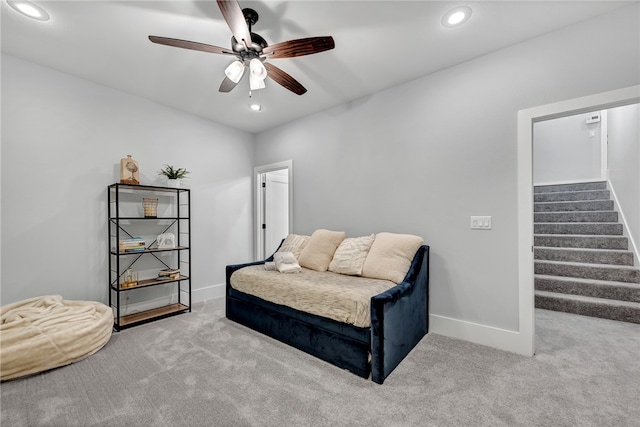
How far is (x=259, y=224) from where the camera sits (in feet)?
14.8

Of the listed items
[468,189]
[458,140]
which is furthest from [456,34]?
[468,189]

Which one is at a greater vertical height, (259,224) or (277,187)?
(277,187)

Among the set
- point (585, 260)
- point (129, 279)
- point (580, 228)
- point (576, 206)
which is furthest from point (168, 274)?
point (576, 206)

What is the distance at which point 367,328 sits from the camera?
1927mm

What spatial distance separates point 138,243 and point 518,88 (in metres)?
4.03

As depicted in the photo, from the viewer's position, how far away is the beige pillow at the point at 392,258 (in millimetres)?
2490

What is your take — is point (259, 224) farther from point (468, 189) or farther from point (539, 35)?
point (539, 35)

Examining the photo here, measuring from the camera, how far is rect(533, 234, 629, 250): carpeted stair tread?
3.45 m

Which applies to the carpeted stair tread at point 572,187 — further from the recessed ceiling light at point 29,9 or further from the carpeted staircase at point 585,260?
the recessed ceiling light at point 29,9

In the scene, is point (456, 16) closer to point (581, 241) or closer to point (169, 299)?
point (581, 241)

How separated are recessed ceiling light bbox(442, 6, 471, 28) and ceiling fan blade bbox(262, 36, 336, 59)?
91 cm

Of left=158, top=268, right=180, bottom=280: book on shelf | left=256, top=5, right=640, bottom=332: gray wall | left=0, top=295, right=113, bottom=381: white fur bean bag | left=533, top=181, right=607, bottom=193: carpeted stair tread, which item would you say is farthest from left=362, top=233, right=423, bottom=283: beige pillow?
left=533, top=181, right=607, bottom=193: carpeted stair tread

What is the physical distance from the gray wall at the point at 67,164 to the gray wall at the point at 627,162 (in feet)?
18.8

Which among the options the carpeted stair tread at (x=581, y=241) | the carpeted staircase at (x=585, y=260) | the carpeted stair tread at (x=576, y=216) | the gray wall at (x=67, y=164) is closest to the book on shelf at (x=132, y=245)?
the gray wall at (x=67, y=164)
